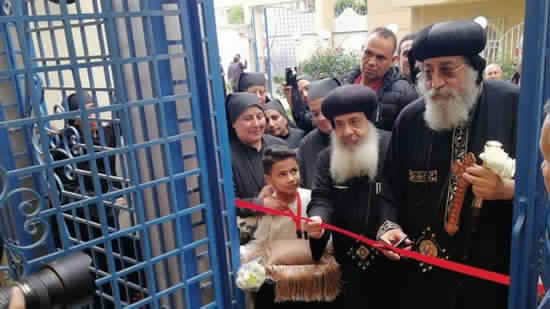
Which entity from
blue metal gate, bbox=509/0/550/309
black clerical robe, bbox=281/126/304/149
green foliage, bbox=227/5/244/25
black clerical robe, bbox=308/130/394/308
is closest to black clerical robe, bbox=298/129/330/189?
black clerical robe, bbox=308/130/394/308

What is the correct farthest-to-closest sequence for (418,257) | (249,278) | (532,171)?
(418,257)
(249,278)
(532,171)

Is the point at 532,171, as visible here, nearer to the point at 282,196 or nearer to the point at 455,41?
the point at 455,41

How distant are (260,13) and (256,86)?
14.5m

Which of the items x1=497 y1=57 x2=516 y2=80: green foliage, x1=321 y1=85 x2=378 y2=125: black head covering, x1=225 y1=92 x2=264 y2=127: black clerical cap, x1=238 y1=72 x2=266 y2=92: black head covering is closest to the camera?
x1=321 y1=85 x2=378 y2=125: black head covering

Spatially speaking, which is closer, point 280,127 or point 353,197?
point 353,197

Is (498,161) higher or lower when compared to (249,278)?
higher

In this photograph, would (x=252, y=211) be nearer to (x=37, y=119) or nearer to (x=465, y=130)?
(x=465, y=130)

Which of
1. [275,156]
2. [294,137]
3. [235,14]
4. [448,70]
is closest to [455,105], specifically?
[448,70]

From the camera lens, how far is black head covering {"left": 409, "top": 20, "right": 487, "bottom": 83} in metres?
1.84

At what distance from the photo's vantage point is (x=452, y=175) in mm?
1883

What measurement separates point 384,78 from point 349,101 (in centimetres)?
72

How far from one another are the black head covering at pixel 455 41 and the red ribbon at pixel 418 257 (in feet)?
2.58

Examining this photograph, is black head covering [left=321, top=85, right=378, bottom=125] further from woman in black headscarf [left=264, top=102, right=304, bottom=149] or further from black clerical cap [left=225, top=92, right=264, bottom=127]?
woman in black headscarf [left=264, top=102, right=304, bottom=149]

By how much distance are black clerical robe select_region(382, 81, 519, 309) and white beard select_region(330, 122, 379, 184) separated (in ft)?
0.27
